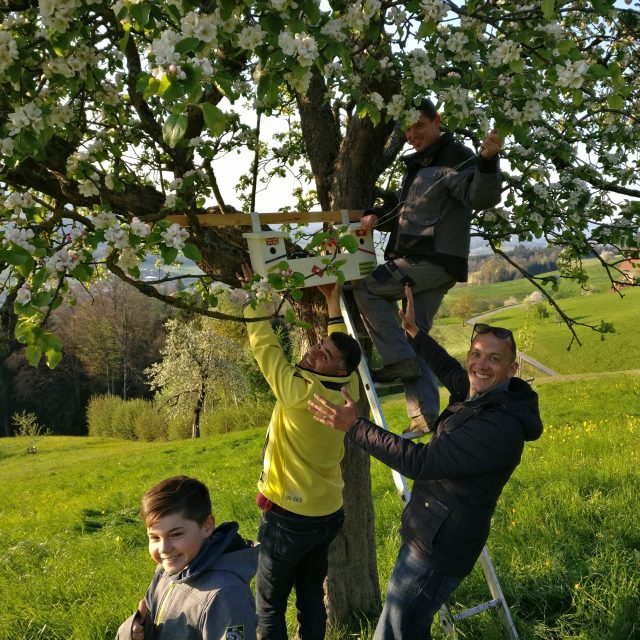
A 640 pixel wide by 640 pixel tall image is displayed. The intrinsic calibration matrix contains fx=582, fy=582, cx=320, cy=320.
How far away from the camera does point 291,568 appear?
12.2ft

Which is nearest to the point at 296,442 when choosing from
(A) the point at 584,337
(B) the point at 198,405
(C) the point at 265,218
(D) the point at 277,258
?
(D) the point at 277,258

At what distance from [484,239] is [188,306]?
3091 millimetres

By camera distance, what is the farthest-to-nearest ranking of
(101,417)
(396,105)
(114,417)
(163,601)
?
(101,417)
(114,417)
(396,105)
(163,601)

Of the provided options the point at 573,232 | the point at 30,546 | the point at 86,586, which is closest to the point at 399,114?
the point at 573,232

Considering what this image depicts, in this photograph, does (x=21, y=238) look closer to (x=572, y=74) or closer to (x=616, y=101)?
(x=572, y=74)

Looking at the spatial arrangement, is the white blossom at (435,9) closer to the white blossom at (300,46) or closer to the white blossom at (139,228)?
the white blossom at (300,46)

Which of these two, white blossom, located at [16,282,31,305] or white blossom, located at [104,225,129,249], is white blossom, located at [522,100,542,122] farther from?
white blossom, located at [16,282,31,305]

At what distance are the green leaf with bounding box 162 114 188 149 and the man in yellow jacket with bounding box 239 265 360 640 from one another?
5.77ft

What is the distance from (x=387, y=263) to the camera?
4.32 meters

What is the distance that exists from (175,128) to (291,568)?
2872 millimetres

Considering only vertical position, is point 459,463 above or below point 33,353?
below

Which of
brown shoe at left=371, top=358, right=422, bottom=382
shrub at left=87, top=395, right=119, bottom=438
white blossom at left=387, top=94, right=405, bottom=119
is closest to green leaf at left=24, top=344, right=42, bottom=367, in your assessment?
white blossom at left=387, top=94, right=405, bottom=119

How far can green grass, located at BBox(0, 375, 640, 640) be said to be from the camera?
15.0 ft

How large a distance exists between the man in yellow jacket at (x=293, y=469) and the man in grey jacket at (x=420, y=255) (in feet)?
2.03
